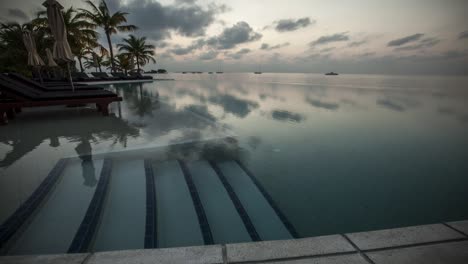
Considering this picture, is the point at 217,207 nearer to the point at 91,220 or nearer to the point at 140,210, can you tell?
the point at 140,210

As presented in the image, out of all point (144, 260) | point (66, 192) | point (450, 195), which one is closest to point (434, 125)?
point (450, 195)

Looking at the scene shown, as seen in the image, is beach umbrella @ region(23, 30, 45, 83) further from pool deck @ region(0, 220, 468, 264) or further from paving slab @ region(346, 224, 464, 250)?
paving slab @ region(346, 224, 464, 250)

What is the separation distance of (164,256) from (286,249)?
977mm

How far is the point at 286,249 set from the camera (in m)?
1.69

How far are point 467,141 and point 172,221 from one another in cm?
972

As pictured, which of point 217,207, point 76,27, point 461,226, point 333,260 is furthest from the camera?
point 76,27

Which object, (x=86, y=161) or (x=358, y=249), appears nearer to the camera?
(x=358, y=249)

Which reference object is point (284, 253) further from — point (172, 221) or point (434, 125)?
point (434, 125)

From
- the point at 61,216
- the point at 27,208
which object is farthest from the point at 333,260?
the point at 27,208

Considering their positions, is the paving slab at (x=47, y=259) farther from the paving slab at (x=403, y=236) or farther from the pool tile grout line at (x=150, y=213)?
the paving slab at (x=403, y=236)

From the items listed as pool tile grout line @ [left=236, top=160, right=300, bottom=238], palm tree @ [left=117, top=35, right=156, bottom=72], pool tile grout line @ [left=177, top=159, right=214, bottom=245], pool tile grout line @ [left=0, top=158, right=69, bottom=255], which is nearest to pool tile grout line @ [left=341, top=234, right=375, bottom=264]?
pool tile grout line @ [left=236, top=160, right=300, bottom=238]

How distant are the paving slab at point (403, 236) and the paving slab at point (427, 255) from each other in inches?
2.4

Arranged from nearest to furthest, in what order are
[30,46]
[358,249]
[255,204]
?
[358,249] → [255,204] → [30,46]

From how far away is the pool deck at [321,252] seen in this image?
158 cm
